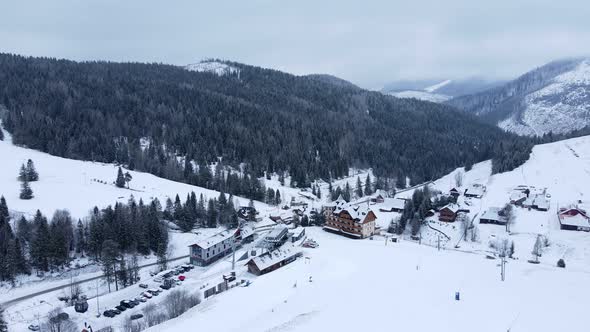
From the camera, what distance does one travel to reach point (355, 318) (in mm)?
36031

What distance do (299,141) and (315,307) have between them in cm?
11191

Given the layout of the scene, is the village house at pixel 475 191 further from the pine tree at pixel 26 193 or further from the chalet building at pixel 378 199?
the pine tree at pixel 26 193

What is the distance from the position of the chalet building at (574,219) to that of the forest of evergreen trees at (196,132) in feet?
147

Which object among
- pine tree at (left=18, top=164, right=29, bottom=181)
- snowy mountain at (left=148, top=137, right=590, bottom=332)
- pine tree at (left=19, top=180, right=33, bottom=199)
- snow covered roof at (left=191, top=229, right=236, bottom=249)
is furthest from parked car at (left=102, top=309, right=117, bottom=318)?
pine tree at (left=18, top=164, right=29, bottom=181)

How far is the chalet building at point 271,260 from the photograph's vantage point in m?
49.5

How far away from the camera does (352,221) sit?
221ft

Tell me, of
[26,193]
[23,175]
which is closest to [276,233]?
[26,193]

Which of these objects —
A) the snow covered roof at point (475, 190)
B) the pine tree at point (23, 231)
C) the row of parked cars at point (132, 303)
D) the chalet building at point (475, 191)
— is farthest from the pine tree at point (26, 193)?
the snow covered roof at point (475, 190)

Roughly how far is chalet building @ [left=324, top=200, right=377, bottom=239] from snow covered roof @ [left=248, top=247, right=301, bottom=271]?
1499 centimetres

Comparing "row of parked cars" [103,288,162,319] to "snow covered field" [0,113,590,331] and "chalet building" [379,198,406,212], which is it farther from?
"chalet building" [379,198,406,212]

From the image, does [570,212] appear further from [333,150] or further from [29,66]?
[29,66]

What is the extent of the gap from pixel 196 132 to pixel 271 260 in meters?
92.1

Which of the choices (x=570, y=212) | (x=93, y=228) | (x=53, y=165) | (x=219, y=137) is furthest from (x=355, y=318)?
(x=219, y=137)

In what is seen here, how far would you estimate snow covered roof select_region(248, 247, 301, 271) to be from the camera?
49.7 metres
